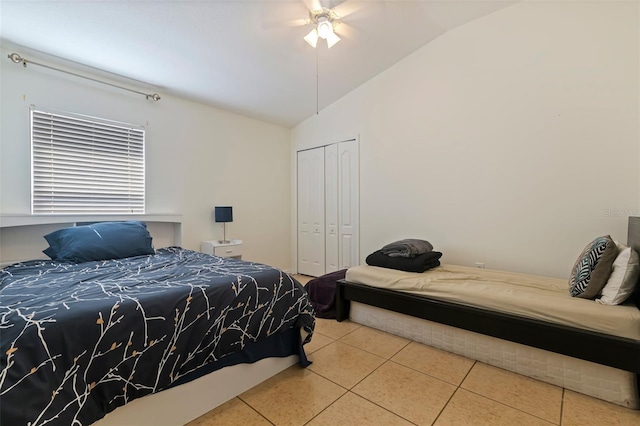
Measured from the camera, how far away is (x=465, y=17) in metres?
3.01

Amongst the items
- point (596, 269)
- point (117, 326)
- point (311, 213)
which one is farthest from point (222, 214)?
point (596, 269)

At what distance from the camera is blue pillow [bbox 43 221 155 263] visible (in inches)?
95.3

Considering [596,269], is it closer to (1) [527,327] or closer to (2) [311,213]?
(1) [527,327]

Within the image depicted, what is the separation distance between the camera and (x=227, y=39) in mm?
2738

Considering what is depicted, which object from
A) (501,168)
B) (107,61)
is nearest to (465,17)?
(501,168)

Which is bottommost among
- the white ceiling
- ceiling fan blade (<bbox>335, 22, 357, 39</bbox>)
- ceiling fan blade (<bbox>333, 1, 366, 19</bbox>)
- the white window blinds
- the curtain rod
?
the white window blinds

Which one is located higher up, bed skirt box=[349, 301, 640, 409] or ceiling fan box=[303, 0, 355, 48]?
ceiling fan box=[303, 0, 355, 48]

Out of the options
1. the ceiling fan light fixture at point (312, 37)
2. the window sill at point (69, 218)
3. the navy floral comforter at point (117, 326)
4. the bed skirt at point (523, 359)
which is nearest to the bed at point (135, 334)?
the navy floral comforter at point (117, 326)

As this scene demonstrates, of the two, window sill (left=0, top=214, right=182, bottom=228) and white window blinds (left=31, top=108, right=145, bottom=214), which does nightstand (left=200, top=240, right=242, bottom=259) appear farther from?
white window blinds (left=31, top=108, right=145, bottom=214)

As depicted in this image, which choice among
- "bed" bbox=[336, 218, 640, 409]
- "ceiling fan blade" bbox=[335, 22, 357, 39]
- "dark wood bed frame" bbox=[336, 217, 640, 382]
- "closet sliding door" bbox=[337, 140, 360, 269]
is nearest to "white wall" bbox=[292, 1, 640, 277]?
"closet sliding door" bbox=[337, 140, 360, 269]

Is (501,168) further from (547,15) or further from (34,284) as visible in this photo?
(34,284)

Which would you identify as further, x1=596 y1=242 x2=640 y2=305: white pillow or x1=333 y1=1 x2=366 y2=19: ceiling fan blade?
x1=333 y1=1 x2=366 y2=19: ceiling fan blade

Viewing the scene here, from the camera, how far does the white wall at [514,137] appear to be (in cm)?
238

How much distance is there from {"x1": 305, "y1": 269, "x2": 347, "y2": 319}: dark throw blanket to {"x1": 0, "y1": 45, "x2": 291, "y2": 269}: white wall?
63.3 inches
